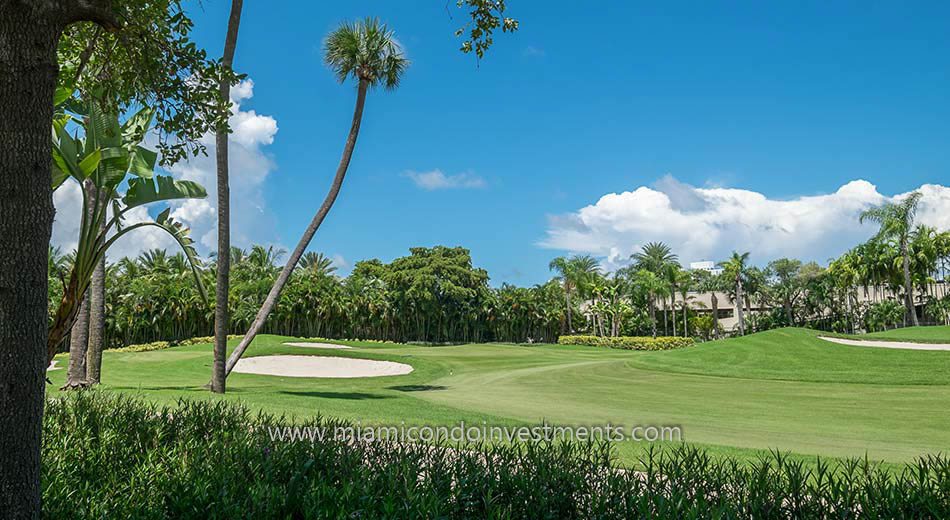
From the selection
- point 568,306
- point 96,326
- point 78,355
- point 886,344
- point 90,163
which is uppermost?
point 90,163

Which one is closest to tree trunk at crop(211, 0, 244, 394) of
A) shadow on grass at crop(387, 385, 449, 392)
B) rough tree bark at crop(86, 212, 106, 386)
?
rough tree bark at crop(86, 212, 106, 386)

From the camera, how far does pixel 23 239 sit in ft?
11.2

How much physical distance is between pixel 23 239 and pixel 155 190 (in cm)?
579

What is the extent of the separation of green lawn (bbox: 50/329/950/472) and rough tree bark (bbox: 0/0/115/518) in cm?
596

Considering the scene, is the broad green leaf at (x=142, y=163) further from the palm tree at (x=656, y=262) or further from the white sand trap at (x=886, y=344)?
the palm tree at (x=656, y=262)

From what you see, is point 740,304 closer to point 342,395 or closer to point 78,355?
point 342,395

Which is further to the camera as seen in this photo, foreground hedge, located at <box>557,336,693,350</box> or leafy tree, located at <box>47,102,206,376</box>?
foreground hedge, located at <box>557,336,693,350</box>

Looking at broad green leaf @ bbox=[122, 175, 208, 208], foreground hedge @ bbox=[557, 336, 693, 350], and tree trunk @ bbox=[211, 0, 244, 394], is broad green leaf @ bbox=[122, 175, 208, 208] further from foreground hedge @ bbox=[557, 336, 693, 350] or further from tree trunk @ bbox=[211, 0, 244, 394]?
foreground hedge @ bbox=[557, 336, 693, 350]

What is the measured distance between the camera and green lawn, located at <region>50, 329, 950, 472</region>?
404 inches

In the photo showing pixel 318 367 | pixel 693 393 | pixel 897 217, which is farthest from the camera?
pixel 897 217

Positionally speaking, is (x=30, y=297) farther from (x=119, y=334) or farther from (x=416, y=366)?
(x=119, y=334)

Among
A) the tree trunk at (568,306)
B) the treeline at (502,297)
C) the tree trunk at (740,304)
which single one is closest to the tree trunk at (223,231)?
the treeline at (502,297)

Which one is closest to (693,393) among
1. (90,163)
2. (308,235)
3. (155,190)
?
(308,235)

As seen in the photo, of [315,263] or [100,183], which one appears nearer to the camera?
[100,183]
